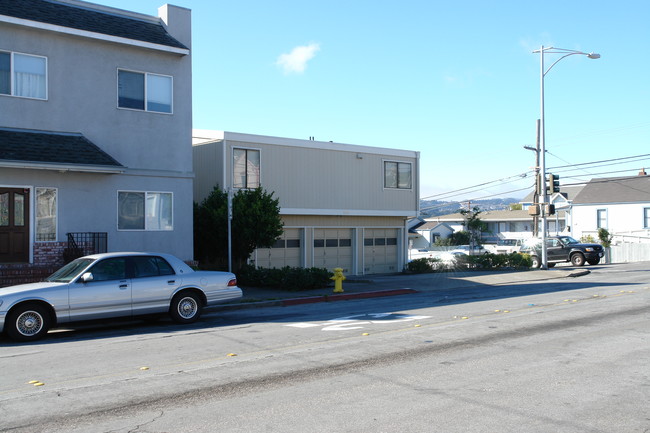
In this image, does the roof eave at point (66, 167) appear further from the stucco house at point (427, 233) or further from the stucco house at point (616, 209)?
the stucco house at point (427, 233)

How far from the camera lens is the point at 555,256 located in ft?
110

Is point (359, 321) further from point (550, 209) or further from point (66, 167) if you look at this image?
point (550, 209)

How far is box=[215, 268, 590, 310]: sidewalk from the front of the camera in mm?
16594

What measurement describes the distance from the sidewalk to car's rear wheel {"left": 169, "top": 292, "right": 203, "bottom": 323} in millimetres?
2345

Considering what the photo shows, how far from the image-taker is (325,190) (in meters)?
27.7

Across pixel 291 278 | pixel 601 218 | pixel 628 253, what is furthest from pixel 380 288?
pixel 601 218

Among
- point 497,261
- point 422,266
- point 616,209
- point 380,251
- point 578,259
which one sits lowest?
point 422,266

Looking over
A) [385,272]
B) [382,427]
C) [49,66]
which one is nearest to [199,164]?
[49,66]

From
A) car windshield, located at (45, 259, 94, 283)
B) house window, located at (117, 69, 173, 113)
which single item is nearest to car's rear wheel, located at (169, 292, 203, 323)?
car windshield, located at (45, 259, 94, 283)

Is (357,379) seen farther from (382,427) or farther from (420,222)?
(420,222)

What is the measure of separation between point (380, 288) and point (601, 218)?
37018 mm

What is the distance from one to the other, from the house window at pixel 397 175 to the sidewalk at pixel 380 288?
5.75 metres

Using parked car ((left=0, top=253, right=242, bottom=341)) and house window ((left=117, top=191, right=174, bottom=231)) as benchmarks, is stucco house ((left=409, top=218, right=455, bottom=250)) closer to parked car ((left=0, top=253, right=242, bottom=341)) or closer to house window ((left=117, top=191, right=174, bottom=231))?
house window ((left=117, top=191, right=174, bottom=231))

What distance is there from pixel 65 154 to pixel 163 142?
329 centimetres
